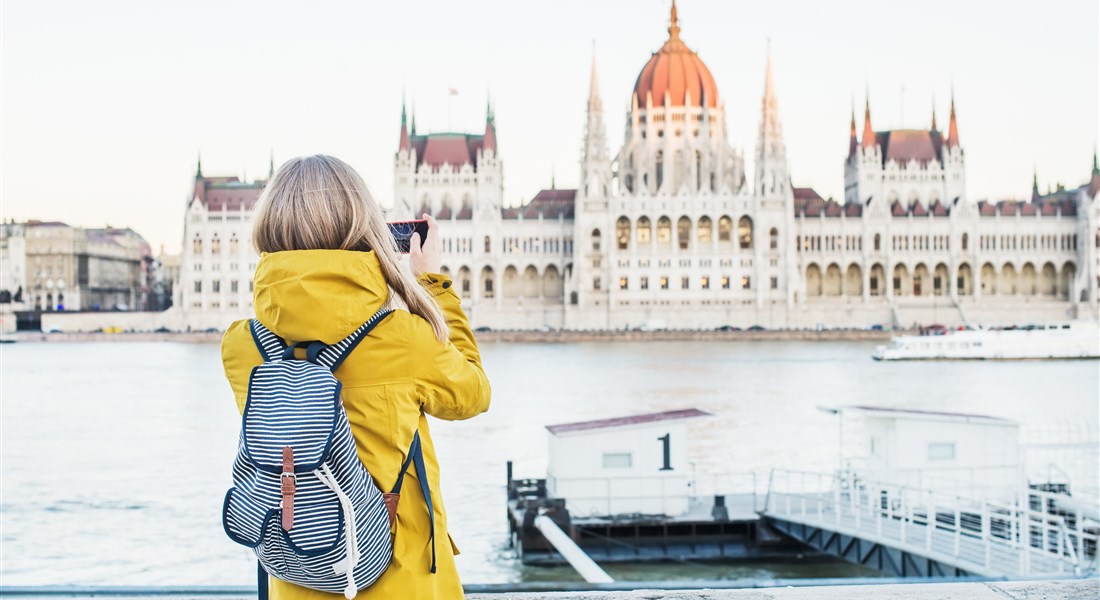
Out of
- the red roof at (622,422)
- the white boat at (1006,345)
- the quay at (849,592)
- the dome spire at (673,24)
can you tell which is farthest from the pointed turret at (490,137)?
the quay at (849,592)

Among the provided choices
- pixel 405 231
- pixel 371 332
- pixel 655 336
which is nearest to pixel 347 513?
pixel 371 332

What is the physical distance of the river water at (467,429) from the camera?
627 inches

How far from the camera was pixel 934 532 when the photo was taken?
12.9m

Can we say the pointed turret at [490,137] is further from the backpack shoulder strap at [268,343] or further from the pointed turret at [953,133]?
the backpack shoulder strap at [268,343]

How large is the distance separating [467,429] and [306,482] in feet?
93.9

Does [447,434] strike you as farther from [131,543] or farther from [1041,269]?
[1041,269]

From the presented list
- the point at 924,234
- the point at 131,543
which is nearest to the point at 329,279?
the point at 131,543

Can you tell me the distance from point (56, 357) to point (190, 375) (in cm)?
2110

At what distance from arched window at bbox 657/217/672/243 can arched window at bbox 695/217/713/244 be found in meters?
1.86

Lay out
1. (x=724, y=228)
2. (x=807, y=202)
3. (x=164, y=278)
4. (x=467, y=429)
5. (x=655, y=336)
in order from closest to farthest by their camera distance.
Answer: (x=467, y=429) → (x=655, y=336) → (x=724, y=228) → (x=807, y=202) → (x=164, y=278)

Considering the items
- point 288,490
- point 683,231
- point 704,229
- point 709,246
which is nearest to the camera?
point 288,490

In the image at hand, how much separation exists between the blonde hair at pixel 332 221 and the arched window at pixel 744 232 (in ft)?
260

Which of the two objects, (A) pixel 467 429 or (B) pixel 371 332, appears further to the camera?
(A) pixel 467 429

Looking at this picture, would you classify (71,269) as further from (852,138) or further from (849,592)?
(849,592)
